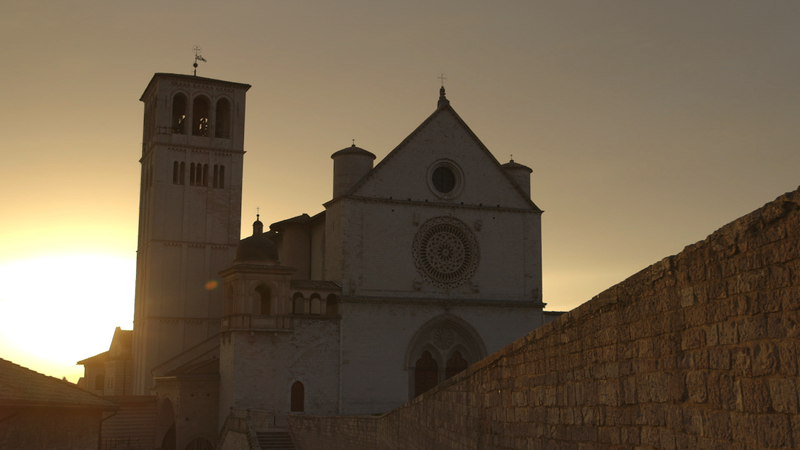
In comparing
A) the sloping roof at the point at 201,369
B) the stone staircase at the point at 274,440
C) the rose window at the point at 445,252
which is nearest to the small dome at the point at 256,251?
the sloping roof at the point at 201,369

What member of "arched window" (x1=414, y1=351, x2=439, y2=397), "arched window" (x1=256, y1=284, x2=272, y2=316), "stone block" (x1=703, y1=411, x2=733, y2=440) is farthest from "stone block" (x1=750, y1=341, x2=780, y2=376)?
"arched window" (x1=414, y1=351, x2=439, y2=397)

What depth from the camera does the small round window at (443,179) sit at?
1473 inches

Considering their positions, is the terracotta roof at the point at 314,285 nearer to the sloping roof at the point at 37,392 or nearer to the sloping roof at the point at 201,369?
the sloping roof at the point at 201,369

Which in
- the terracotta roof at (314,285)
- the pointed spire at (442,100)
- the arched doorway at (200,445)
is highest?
the pointed spire at (442,100)

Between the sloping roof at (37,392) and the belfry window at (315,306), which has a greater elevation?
the belfry window at (315,306)

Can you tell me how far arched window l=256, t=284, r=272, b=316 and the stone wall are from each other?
24.1m

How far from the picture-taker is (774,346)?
5.45 meters

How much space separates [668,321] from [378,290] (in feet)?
94.2

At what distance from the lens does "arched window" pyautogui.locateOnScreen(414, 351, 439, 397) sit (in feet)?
117

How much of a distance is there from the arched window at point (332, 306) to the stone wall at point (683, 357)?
24139 mm

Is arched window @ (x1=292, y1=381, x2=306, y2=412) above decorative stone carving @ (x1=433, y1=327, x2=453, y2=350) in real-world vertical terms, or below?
below

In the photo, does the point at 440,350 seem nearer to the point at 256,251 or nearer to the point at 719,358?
the point at 256,251

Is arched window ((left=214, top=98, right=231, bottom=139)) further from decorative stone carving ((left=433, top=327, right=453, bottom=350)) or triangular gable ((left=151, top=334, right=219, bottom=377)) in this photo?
decorative stone carving ((left=433, top=327, right=453, bottom=350))

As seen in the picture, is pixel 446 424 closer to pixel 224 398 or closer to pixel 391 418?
pixel 391 418
